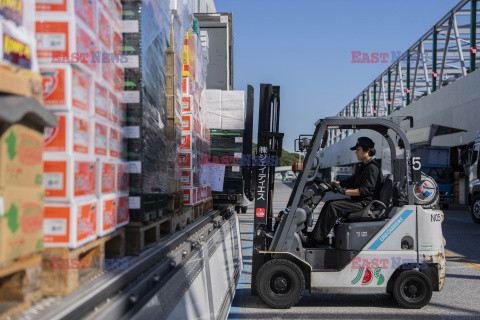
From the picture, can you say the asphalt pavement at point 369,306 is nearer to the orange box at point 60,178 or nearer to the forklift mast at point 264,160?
the forklift mast at point 264,160

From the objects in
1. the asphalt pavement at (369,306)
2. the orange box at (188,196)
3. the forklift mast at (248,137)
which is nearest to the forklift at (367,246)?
the asphalt pavement at (369,306)

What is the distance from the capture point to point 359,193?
5285 millimetres

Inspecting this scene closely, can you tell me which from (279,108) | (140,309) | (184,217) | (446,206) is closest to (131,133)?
(140,309)

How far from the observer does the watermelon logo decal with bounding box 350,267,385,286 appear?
5207 mm

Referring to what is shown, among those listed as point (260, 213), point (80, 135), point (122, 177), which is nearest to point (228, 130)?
point (260, 213)

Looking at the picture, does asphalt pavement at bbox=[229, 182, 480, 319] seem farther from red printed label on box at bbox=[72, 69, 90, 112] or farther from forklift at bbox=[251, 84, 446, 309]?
red printed label on box at bbox=[72, 69, 90, 112]

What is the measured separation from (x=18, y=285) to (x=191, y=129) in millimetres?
4003

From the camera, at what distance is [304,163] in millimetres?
5430

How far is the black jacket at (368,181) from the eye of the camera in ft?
17.4

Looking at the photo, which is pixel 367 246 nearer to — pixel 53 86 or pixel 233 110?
pixel 53 86

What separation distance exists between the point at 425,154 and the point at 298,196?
1934 centimetres

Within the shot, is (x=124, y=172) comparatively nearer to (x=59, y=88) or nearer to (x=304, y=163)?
(x=59, y=88)

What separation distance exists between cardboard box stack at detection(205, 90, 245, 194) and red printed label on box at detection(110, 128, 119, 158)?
6.33 meters

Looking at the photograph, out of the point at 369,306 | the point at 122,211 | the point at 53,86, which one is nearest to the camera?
the point at 53,86
